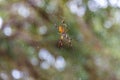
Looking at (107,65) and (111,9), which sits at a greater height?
(111,9)

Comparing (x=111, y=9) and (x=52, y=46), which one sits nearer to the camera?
(x=111, y=9)

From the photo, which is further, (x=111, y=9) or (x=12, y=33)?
(x=12, y=33)

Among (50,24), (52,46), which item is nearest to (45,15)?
(50,24)

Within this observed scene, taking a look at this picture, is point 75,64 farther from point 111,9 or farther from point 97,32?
point 111,9

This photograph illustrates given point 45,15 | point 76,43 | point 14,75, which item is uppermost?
point 45,15

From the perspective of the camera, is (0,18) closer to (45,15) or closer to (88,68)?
(45,15)

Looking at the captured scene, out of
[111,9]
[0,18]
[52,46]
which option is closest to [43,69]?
[52,46]
